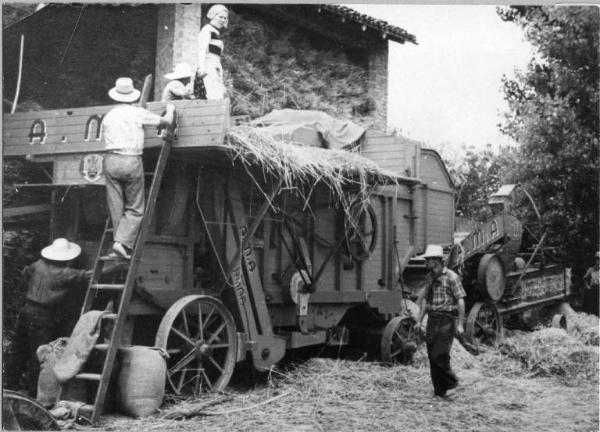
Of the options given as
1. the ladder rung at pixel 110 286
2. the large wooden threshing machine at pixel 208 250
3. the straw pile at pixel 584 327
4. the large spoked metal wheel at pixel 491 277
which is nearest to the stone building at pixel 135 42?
the large wooden threshing machine at pixel 208 250

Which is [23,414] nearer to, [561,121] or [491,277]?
[491,277]

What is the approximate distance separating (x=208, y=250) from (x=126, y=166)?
1945 millimetres

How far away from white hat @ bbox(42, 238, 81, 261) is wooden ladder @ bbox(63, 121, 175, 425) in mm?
353

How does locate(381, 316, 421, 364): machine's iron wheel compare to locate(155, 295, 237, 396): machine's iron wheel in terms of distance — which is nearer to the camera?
locate(155, 295, 237, 396): machine's iron wheel

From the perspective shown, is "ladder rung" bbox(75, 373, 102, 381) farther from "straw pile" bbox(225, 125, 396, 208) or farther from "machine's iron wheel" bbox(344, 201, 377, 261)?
"machine's iron wheel" bbox(344, 201, 377, 261)

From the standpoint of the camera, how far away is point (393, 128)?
19422mm

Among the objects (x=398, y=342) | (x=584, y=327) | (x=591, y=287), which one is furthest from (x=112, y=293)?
(x=591, y=287)

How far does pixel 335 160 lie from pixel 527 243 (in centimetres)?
826

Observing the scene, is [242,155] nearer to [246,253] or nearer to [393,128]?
[246,253]

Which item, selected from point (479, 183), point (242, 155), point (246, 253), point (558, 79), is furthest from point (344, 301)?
point (479, 183)

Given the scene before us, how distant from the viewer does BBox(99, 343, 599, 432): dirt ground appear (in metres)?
7.27

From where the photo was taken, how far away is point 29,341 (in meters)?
7.71

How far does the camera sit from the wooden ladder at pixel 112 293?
680cm

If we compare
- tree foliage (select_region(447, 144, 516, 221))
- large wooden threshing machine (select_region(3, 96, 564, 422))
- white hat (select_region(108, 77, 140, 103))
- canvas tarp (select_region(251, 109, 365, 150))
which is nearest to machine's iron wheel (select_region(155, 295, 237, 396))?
large wooden threshing machine (select_region(3, 96, 564, 422))
